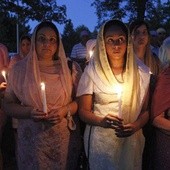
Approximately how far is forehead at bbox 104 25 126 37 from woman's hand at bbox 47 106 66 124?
777 mm

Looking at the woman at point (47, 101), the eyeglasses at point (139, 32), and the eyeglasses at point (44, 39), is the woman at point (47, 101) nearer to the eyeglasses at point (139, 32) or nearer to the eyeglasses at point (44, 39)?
the eyeglasses at point (44, 39)

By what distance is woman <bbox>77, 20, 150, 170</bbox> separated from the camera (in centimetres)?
369

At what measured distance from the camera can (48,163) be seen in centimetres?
406

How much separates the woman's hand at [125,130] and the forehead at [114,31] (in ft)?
2.72

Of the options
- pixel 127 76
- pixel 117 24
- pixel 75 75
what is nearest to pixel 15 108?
pixel 75 75

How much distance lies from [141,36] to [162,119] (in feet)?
5.98

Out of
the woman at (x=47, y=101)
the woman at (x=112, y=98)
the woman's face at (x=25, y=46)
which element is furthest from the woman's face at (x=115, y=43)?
the woman's face at (x=25, y=46)

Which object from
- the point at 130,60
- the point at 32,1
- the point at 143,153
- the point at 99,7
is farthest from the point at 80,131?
the point at 99,7

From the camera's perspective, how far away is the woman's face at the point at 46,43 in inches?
159

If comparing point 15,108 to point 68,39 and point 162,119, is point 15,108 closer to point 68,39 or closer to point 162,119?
point 162,119

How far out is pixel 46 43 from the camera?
13.3 ft

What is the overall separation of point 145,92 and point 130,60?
0.31 metres

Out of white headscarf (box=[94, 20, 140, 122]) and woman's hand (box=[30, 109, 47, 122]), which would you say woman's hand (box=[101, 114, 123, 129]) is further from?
woman's hand (box=[30, 109, 47, 122])

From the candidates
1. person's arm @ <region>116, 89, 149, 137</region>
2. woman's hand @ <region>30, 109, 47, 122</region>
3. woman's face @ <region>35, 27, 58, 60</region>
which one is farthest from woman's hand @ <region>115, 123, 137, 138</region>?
woman's face @ <region>35, 27, 58, 60</region>
